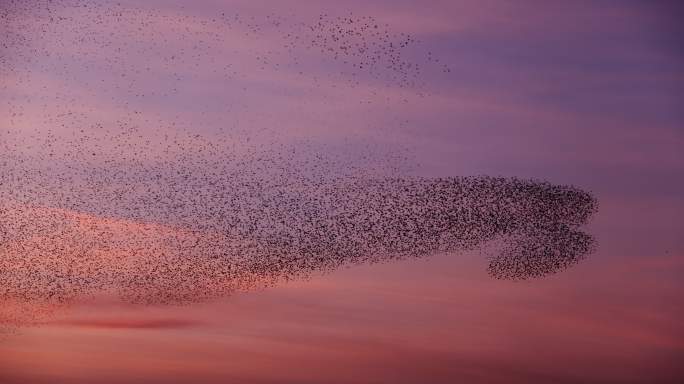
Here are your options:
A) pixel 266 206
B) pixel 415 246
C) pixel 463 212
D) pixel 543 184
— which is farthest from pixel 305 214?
pixel 543 184

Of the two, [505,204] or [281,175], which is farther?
[505,204]

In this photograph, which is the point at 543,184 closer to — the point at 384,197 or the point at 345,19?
the point at 384,197

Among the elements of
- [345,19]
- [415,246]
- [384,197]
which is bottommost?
[415,246]

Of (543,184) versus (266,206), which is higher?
(543,184)

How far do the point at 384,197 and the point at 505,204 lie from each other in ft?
14.7

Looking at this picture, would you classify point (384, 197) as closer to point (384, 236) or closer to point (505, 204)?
point (384, 236)

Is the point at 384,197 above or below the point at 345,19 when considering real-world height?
below

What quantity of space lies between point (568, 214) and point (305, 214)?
900cm

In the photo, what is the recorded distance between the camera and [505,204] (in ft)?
84.6

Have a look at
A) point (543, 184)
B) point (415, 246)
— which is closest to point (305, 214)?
point (415, 246)

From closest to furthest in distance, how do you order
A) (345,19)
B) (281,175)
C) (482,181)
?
(345,19)
(281,175)
(482,181)

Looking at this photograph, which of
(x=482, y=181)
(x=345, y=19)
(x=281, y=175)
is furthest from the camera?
(x=482, y=181)

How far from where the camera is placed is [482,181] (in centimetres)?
2503

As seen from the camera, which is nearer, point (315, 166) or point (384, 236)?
point (315, 166)
